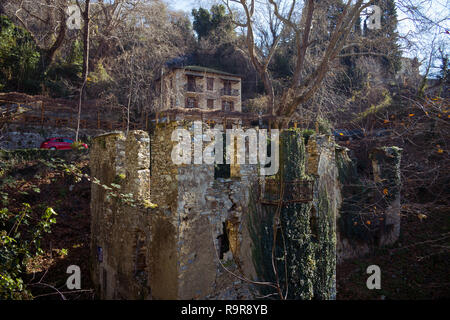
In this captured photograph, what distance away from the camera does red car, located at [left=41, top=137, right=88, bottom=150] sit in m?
17.3

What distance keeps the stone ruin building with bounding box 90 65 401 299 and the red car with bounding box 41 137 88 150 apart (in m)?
9.39

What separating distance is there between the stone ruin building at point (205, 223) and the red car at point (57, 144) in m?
9.39

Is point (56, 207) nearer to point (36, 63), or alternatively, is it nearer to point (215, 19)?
point (36, 63)

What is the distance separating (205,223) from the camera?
6738 millimetres

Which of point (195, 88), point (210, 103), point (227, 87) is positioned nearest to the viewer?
point (195, 88)

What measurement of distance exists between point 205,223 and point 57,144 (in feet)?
47.2

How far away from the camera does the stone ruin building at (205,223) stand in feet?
21.4

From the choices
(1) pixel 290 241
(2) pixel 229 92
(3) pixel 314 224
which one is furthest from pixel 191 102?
(1) pixel 290 241

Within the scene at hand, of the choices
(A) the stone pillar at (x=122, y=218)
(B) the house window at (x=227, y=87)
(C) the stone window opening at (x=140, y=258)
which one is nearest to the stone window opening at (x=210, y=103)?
(B) the house window at (x=227, y=87)

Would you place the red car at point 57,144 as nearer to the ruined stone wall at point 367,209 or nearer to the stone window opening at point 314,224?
the stone window opening at point 314,224

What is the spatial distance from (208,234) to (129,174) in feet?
9.56

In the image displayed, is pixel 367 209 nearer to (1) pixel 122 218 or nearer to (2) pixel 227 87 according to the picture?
(1) pixel 122 218
